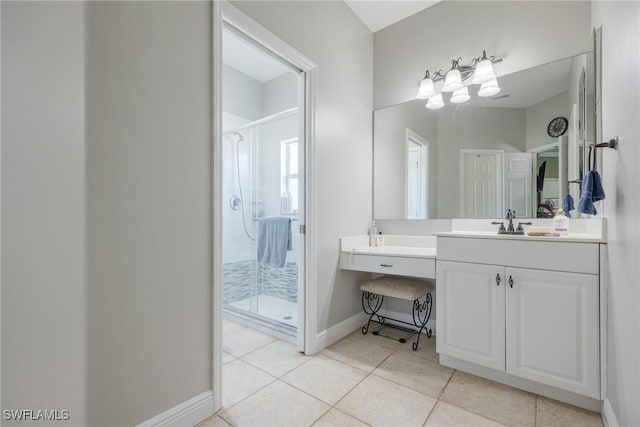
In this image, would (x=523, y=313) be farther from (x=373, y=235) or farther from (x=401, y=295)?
(x=373, y=235)

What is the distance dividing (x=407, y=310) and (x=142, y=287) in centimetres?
213

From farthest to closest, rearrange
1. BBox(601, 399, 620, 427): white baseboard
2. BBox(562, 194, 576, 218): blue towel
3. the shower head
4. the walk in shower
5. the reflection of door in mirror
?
the shower head → the walk in shower → the reflection of door in mirror → BBox(562, 194, 576, 218): blue towel → BBox(601, 399, 620, 427): white baseboard

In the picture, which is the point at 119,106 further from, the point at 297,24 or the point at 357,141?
the point at 357,141

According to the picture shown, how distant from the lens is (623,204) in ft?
3.73

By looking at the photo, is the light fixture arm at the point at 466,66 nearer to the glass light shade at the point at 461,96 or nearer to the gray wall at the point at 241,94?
the glass light shade at the point at 461,96

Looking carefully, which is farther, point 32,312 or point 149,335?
point 149,335

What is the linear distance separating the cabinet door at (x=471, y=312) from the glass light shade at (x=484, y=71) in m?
1.40

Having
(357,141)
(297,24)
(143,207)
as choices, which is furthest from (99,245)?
(357,141)

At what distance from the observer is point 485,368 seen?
1.74m

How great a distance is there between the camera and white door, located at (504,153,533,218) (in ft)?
6.73

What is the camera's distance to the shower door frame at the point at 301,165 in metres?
1.44

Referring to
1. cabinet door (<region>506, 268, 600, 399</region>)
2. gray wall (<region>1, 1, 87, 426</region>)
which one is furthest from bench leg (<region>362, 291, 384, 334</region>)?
gray wall (<region>1, 1, 87, 426</region>)

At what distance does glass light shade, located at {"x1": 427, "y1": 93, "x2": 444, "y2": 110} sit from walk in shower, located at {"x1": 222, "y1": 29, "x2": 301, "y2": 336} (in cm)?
115

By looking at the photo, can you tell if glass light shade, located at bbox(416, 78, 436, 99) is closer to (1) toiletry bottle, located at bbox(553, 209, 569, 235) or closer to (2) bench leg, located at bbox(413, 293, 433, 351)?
(1) toiletry bottle, located at bbox(553, 209, 569, 235)
